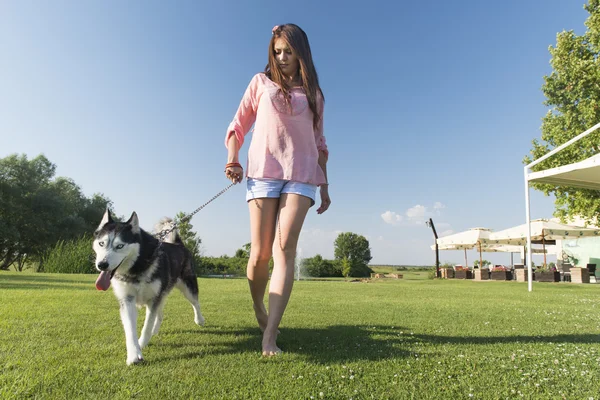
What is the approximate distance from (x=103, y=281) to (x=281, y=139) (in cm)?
169

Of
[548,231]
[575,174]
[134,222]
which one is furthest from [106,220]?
[548,231]

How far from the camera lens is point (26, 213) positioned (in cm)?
2841

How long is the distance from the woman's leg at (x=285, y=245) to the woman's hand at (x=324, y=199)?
632 mm

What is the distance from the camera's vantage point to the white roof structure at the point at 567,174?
9.99m

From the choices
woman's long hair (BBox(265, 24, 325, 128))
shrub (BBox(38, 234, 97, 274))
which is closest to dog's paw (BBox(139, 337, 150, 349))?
woman's long hair (BBox(265, 24, 325, 128))

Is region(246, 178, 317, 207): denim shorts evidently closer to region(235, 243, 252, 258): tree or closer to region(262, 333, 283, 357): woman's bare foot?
region(262, 333, 283, 357): woman's bare foot

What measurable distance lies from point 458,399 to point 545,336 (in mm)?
2314

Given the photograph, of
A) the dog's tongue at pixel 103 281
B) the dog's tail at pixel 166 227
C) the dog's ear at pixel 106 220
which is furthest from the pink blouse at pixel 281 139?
the dog's tail at pixel 166 227

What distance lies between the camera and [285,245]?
3.01m

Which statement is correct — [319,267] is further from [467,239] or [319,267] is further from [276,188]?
[276,188]

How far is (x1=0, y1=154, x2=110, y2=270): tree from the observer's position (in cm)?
2797

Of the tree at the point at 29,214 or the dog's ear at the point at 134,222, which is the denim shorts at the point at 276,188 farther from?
the tree at the point at 29,214

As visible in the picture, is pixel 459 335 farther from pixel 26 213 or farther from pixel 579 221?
pixel 26 213

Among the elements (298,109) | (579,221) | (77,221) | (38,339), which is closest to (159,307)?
(38,339)
